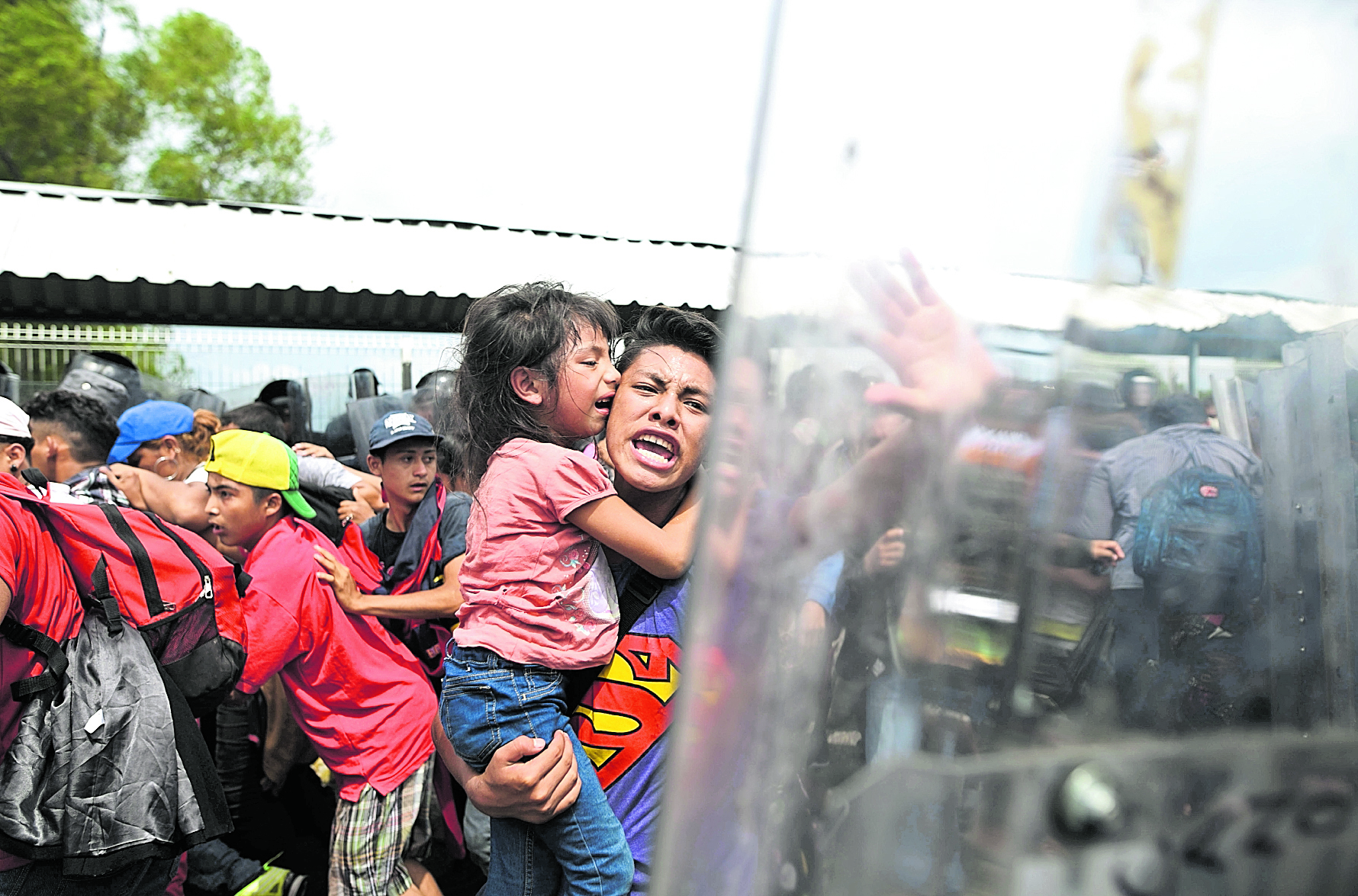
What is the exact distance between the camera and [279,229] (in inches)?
262

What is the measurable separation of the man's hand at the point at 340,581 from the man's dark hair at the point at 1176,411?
288cm

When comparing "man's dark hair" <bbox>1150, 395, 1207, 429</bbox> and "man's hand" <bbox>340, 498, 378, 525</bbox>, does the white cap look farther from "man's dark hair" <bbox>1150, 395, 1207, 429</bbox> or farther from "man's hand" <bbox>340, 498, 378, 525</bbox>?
"man's dark hair" <bbox>1150, 395, 1207, 429</bbox>

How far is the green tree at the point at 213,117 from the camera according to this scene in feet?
75.2

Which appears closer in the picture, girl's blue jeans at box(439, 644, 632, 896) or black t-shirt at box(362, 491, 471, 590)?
girl's blue jeans at box(439, 644, 632, 896)

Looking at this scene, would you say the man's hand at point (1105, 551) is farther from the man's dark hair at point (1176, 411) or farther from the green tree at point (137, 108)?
the green tree at point (137, 108)

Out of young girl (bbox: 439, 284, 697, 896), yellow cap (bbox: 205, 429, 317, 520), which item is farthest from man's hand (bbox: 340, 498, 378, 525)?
young girl (bbox: 439, 284, 697, 896)

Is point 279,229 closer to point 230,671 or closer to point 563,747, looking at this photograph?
point 230,671

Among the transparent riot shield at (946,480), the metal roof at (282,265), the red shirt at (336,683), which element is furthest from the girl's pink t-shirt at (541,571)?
the metal roof at (282,265)

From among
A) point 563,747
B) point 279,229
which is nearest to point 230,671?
point 563,747

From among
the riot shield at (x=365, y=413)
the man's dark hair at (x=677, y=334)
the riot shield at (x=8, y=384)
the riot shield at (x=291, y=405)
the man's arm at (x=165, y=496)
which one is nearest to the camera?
the man's dark hair at (x=677, y=334)

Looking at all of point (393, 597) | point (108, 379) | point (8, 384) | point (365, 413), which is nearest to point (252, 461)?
point (393, 597)

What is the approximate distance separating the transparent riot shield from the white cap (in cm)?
311

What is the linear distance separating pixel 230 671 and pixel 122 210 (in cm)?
516

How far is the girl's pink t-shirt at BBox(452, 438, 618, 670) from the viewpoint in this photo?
5.41ft
